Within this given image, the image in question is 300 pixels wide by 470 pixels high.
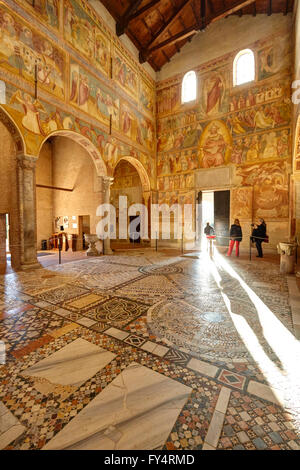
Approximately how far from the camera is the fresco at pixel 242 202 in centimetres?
1121

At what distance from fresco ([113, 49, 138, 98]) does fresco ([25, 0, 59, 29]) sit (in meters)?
3.40

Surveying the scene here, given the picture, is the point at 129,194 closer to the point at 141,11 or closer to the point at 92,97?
the point at 92,97

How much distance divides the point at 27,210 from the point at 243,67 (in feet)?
44.4

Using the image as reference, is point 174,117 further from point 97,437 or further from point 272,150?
point 97,437

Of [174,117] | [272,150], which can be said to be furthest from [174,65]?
[272,150]

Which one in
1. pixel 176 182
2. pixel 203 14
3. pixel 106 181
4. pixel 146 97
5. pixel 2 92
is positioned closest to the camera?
pixel 2 92

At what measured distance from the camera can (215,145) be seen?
12.3 metres

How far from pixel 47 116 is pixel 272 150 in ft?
34.4

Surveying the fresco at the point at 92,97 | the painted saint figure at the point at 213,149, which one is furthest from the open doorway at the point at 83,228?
the painted saint figure at the point at 213,149

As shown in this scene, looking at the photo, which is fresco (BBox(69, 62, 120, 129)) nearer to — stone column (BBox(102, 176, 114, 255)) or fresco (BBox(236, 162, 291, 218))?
stone column (BBox(102, 176, 114, 255))

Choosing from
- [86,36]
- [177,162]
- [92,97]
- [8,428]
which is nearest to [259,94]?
[177,162]

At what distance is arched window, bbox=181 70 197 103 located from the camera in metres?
13.2

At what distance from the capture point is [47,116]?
771 centimetres
